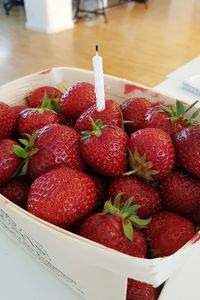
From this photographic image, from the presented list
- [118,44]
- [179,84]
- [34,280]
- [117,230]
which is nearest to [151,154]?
[117,230]

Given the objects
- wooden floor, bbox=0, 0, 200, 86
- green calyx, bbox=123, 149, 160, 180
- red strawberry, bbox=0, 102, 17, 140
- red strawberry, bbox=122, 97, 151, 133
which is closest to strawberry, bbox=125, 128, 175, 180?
green calyx, bbox=123, 149, 160, 180

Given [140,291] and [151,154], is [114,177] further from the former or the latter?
[140,291]

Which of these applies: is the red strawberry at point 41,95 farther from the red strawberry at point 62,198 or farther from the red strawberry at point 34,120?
the red strawberry at point 62,198

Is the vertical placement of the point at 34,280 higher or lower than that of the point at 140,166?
lower

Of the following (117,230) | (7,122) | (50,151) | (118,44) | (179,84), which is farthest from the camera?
(118,44)

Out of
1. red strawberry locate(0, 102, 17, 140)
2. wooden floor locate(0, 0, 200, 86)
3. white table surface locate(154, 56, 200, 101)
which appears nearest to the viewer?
red strawberry locate(0, 102, 17, 140)

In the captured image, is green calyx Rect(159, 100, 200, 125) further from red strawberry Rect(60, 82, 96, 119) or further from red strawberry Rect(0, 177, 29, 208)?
red strawberry Rect(0, 177, 29, 208)
